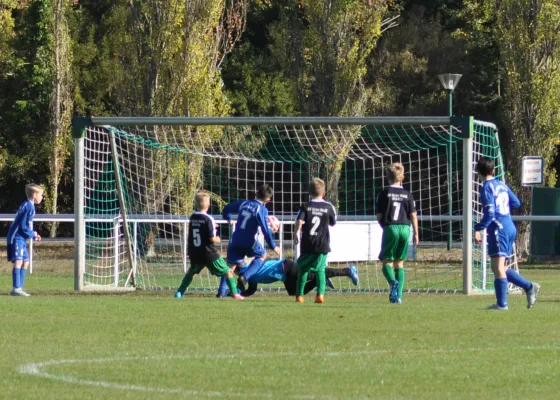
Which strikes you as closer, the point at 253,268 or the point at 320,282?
the point at 320,282

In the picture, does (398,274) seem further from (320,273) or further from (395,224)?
(320,273)

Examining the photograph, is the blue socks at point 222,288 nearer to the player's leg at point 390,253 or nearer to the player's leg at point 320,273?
the player's leg at point 320,273

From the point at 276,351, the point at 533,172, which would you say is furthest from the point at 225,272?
the point at 533,172

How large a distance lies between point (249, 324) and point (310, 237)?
3564 millimetres

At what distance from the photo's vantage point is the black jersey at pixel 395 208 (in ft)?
48.4

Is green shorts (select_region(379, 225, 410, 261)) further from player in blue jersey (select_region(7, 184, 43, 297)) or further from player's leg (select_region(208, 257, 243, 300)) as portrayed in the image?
player in blue jersey (select_region(7, 184, 43, 297))

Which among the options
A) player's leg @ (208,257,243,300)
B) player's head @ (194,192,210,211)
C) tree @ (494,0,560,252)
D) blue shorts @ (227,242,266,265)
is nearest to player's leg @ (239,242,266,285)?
blue shorts @ (227,242,266,265)

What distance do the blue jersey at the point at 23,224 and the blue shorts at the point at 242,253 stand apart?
272 cm

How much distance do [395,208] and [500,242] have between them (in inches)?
64.7

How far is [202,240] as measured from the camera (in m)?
15.9

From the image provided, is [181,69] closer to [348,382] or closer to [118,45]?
[118,45]

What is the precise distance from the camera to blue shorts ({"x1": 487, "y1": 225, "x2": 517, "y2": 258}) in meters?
13.5

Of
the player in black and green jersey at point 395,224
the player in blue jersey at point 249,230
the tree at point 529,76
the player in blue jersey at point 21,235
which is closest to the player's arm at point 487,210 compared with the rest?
the player in black and green jersey at point 395,224

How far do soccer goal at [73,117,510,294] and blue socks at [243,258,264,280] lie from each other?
232cm
